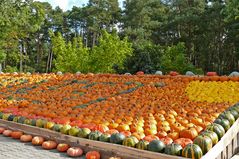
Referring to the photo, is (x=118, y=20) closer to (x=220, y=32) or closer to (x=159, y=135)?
(x=220, y=32)

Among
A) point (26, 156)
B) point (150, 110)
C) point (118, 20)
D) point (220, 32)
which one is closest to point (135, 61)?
point (220, 32)

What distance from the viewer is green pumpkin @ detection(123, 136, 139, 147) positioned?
203 inches

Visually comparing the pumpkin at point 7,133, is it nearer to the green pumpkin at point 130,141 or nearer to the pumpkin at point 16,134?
the pumpkin at point 16,134

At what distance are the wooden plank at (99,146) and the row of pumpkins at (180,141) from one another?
0.11 m

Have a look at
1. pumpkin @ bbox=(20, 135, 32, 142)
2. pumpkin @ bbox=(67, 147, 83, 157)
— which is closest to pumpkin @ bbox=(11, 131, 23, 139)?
pumpkin @ bbox=(20, 135, 32, 142)

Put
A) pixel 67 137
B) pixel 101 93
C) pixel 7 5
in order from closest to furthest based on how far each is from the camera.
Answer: pixel 67 137 < pixel 101 93 < pixel 7 5

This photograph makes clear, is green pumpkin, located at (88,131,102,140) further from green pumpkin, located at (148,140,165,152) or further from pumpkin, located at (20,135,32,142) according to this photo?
pumpkin, located at (20,135,32,142)

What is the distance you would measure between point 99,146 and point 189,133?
152cm

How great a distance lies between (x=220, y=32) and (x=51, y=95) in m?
33.4

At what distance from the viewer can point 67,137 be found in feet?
19.9

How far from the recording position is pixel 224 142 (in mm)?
4938

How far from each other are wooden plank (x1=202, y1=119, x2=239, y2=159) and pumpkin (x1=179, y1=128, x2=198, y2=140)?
1.73ft

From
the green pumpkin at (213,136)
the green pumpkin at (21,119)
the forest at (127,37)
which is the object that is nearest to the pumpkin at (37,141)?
the green pumpkin at (21,119)

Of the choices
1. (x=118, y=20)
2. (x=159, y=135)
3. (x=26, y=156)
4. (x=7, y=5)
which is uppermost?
(x=118, y=20)
